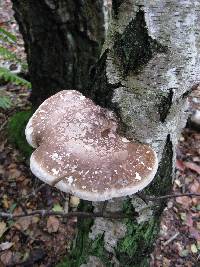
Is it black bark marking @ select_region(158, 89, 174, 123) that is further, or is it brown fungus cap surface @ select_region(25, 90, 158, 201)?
black bark marking @ select_region(158, 89, 174, 123)

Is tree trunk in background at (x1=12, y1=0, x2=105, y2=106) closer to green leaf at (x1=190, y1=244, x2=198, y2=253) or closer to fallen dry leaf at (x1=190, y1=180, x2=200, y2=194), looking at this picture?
fallen dry leaf at (x1=190, y1=180, x2=200, y2=194)

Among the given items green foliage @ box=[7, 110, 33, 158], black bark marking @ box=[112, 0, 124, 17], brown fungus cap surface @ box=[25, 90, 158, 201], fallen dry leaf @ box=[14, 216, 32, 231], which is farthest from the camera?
green foliage @ box=[7, 110, 33, 158]

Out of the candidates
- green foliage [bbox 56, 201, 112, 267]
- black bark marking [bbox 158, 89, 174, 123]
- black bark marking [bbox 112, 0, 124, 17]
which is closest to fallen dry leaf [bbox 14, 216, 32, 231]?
green foliage [bbox 56, 201, 112, 267]

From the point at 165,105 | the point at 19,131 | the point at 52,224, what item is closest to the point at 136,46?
the point at 165,105

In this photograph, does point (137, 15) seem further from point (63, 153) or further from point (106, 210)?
point (106, 210)

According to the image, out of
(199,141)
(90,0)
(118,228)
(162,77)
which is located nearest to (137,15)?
(162,77)

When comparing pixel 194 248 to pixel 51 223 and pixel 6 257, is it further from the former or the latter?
pixel 6 257
